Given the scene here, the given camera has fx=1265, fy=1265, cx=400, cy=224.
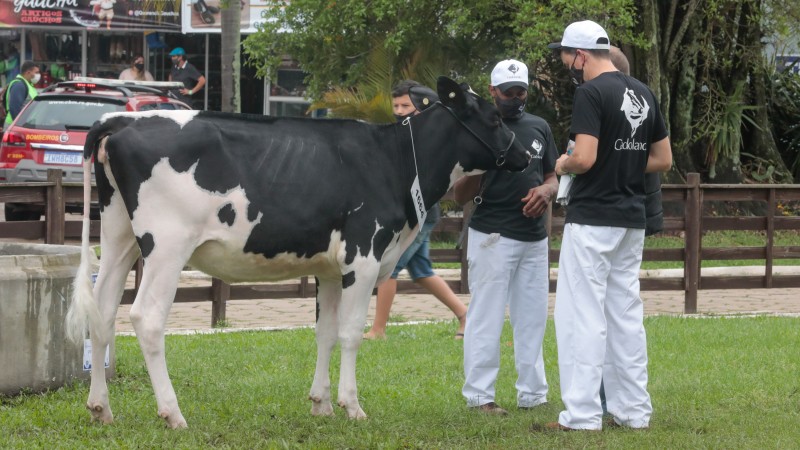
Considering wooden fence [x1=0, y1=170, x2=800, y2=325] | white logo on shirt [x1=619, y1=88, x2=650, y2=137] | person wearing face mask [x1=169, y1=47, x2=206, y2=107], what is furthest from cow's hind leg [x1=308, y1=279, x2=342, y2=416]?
person wearing face mask [x1=169, y1=47, x2=206, y2=107]

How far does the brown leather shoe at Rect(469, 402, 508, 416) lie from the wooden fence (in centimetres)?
427

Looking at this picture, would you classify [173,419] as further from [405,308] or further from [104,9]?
[104,9]

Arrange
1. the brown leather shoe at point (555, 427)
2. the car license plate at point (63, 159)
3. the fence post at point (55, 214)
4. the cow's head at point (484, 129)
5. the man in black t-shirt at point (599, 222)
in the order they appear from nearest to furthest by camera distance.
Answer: the man in black t-shirt at point (599, 222), the brown leather shoe at point (555, 427), the cow's head at point (484, 129), the fence post at point (55, 214), the car license plate at point (63, 159)

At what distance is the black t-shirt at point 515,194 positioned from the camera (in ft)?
25.5

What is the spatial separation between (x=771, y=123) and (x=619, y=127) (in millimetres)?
17054

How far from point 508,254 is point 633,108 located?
132 cm

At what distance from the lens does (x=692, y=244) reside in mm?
13359

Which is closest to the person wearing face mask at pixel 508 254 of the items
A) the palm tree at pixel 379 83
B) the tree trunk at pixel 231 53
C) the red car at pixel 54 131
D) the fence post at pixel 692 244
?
the fence post at pixel 692 244

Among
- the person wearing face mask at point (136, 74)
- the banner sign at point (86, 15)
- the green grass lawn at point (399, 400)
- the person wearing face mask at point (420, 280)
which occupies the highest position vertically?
the banner sign at point (86, 15)

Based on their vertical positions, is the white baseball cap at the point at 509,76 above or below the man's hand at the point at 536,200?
above

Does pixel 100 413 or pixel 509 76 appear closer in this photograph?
pixel 100 413

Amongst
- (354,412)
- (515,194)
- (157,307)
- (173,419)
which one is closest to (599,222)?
(515,194)

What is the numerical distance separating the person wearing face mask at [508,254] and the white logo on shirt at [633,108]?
2.85ft

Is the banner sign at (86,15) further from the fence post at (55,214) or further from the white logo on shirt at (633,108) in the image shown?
the white logo on shirt at (633,108)
